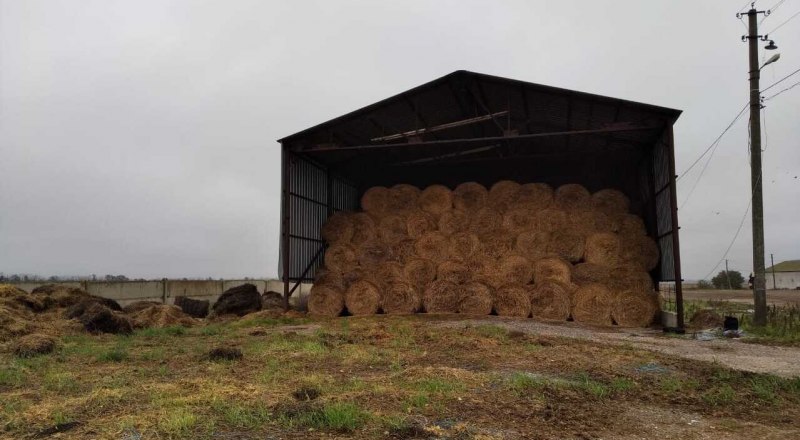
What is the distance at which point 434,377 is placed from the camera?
6082 mm

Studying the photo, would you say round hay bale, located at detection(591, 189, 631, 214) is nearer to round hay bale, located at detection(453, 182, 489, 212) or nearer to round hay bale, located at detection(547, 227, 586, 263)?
round hay bale, located at detection(547, 227, 586, 263)

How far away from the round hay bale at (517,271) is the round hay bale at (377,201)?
167 inches

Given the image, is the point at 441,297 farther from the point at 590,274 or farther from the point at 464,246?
the point at 590,274

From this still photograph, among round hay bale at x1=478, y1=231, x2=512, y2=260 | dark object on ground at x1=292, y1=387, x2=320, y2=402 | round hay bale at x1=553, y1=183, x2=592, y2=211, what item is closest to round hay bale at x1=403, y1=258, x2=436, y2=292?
round hay bale at x1=478, y1=231, x2=512, y2=260

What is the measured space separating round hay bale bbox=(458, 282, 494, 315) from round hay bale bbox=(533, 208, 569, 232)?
2281mm

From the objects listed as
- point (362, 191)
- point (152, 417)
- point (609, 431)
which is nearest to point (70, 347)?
point (152, 417)

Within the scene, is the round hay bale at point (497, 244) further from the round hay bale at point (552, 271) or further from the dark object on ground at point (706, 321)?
the dark object on ground at point (706, 321)

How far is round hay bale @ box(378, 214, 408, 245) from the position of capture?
16.0m

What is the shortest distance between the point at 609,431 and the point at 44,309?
13139 mm

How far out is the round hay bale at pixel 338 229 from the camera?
1653 cm

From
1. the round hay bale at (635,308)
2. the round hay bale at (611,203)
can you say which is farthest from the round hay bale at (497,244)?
the round hay bale at (635,308)

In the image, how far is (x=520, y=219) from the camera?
15.3m

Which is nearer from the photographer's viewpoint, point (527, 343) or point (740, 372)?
point (740, 372)

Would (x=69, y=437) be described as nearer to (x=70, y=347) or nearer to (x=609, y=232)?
(x=70, y=347)
